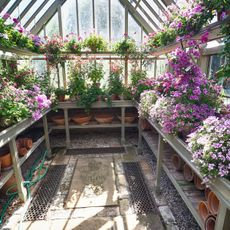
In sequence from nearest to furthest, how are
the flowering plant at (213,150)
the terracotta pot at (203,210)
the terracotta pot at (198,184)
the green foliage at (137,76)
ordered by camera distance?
the flowering plant at (213,150) → the terracotta pot at (203,210) → the terracotta pot at (198,184) → the green foliage at (137,76)

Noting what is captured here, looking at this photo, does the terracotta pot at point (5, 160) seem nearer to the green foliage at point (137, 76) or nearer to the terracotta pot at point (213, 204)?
the terracotta pot at point (213, 204)

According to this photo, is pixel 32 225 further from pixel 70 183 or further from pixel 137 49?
pixel 137 49

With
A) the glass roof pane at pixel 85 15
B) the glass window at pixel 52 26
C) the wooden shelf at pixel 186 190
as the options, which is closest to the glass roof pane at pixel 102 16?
the glass roof pane at pixel 85 15

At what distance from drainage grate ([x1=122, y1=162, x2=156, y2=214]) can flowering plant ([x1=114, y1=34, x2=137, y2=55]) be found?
241cm

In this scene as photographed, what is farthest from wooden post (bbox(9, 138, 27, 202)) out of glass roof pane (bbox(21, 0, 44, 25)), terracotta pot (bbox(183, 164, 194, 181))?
glass roof pane (bbox(21, 0, 44, 25))

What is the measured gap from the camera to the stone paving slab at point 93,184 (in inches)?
90.6

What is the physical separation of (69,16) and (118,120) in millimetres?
3179

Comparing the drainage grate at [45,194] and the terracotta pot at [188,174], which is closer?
the terracotta pot at [188,174]

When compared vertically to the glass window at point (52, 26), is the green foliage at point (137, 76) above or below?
below

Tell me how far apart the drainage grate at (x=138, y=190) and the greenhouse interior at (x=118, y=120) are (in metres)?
0.02

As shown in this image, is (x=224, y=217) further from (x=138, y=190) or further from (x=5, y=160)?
(x=5, y=160)

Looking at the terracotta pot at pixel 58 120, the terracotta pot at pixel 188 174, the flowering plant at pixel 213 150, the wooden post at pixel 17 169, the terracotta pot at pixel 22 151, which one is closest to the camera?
the flowering plant at pixel 213 150

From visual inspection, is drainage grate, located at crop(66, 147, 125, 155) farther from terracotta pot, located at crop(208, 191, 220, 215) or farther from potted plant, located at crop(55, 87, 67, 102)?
terracotta pot, located at crop(208, 191, 220, 215)

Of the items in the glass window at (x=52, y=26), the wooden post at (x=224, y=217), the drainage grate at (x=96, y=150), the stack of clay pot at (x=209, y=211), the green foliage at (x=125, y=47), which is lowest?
the drainage grate at (x=96, y=150)
